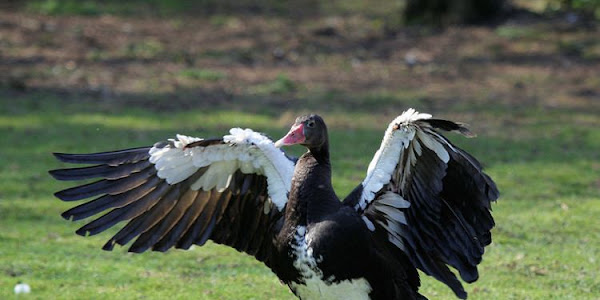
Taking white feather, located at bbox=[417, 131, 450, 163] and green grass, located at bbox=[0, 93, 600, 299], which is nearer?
white feather, located at bbox=[417, 131, 450, 163]

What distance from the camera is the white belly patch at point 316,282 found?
557 cm

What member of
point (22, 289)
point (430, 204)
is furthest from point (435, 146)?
point (22, 289)

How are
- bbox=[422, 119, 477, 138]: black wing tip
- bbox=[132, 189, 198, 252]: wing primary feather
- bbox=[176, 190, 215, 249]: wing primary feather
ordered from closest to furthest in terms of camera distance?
bbox=[422, 119, 477, 138]: black wing tip
bbox=[132, 189, 198, 252]: wing primary feather
bbox=[176, 190, 215, 249]: wing primary feather

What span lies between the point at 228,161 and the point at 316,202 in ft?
2.23

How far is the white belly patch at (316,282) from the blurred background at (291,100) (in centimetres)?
148

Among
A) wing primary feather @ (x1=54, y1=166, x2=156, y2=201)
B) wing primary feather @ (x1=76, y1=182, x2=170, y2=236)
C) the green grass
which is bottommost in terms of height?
the green grass

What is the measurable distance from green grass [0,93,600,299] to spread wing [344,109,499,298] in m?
1.37

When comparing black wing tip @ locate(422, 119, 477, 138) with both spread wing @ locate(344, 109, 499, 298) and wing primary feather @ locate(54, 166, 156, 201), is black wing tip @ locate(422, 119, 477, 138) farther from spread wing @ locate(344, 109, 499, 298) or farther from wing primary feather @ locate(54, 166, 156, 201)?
wing primary feather @ locate(54, 166, 156, 201)

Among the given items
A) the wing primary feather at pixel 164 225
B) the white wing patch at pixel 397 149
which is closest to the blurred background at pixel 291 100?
the wing primary feather at pixel 164 225

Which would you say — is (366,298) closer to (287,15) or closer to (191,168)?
(191,168)

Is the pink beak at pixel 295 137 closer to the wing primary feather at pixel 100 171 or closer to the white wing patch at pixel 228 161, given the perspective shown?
the white wing patch at pixel 228 161

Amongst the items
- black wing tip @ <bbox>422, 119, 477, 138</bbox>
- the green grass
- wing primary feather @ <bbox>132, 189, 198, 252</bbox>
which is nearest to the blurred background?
the green grass

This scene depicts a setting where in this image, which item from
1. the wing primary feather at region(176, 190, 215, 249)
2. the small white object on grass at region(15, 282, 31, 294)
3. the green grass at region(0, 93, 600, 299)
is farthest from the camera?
the green grass at region(0, 93, 600, 299)

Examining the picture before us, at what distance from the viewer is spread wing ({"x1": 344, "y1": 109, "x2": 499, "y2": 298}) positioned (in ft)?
18.6
